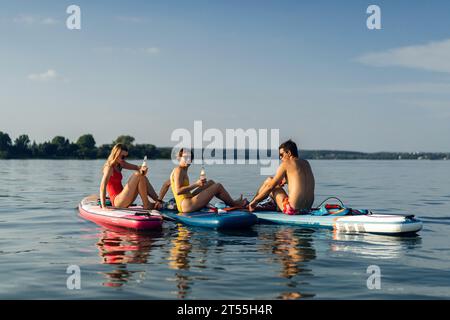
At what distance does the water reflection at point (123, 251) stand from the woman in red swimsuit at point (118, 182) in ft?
3.49

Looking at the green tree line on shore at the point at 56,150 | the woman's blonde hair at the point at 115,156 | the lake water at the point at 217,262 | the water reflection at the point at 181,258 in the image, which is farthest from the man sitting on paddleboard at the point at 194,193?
the green tree line on shore at the point at 56,150

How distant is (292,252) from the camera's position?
33.0 ft

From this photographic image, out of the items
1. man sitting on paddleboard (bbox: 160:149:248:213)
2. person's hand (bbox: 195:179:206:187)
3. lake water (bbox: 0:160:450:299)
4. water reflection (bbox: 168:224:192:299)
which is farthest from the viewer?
man sitting on paddleboard (bbox: 160:149:248:213)

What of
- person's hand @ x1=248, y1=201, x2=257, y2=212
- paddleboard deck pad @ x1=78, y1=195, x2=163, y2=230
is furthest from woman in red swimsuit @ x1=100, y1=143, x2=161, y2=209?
person's hand @ x1=248, y1=201, x2=257, y2=212

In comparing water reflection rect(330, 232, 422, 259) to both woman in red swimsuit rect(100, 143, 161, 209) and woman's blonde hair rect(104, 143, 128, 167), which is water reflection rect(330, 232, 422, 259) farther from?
woman's blonde hair rect(104, 143, 128, 167)

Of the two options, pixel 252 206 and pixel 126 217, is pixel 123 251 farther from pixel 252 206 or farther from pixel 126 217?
pixel 252 206

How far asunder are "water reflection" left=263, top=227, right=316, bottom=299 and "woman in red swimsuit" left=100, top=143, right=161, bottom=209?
3663 mm

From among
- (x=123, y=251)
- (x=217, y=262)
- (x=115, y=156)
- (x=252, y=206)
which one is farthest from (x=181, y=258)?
(x=252, y=206)

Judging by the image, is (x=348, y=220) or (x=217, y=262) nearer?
(x=217, y=262)

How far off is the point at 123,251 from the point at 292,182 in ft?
15.6

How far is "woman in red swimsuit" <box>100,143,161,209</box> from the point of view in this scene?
13047 millimetres

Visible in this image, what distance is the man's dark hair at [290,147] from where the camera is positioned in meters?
12.6

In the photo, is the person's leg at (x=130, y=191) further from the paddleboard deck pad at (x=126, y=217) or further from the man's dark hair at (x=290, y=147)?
the man's dark hair at (x=290, y=147)

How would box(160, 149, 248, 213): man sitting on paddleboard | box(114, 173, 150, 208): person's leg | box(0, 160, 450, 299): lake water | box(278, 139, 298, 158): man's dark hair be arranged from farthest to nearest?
box(114, 173, 150, 208): person's leg
box(160, 149, 248, 213): man sitting on paddleboard
box(278, 139, 298, 158): man's dark hair
box(0, 160, 450, 299): lake water
